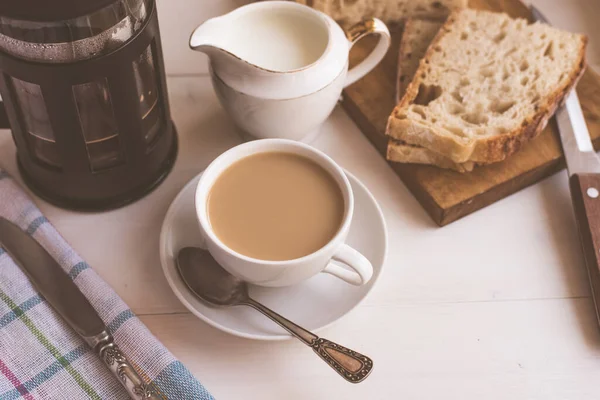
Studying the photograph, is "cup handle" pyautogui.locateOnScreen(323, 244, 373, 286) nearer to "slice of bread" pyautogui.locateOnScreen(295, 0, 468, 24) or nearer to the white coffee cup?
the white coffee cup

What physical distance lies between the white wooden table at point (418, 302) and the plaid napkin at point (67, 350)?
53 millimetres

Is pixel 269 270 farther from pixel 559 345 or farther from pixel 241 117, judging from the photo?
pixel 559 345

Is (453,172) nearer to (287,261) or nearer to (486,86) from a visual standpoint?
(486,86)

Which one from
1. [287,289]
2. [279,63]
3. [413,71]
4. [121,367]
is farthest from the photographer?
[413,71]

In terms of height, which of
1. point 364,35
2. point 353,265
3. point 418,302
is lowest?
point 418,302

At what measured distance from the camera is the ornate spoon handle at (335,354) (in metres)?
0.79

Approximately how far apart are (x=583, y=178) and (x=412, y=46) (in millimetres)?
383

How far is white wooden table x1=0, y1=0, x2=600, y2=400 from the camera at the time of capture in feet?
2.79

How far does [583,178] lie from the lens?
98 centimetres

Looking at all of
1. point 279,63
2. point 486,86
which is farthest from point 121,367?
point 486,86

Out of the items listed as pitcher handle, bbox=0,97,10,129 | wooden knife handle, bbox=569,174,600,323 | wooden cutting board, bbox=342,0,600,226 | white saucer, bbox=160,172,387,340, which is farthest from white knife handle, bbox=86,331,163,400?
wooden knife handle, bbox=569,174,600,323

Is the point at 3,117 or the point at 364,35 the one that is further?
the point at 364,35

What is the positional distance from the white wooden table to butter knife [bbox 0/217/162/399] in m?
0.08

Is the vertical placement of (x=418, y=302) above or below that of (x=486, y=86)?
below
